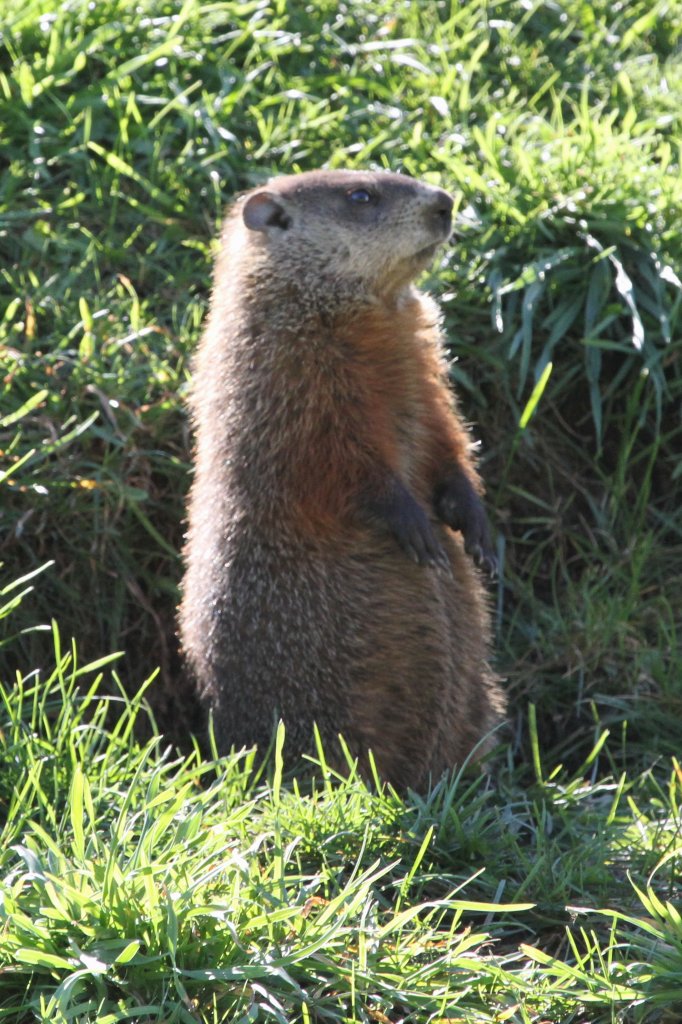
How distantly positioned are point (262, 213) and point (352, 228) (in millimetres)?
286

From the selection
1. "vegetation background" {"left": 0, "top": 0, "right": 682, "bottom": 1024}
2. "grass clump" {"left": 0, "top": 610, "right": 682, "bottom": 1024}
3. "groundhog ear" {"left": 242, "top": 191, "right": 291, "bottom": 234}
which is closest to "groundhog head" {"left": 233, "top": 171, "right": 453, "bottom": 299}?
"groundhog ear" {"left": 242, "top": 191, "right": 291, "bottom": 234}

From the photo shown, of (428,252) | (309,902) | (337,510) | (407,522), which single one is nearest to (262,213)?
(428,252)

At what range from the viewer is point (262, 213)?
4.00 m

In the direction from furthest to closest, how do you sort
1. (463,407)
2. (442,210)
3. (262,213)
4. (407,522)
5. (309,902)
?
(463,407), (262,213), (442,210), (407,522), (309,902)

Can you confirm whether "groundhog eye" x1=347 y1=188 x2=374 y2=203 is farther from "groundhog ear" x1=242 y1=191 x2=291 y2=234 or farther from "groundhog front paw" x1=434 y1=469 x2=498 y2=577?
"groundhog front paw" x1=434 y1=469 x2=498 y2=577

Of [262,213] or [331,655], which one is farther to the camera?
[262,213]

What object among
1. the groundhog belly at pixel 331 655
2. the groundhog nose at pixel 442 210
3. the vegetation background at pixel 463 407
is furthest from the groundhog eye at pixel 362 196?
the groundhog belly at pixel 331 655

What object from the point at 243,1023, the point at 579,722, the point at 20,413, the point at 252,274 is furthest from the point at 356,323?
the point at 243,1023

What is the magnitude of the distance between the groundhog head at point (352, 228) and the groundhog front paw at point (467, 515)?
592 millimetres

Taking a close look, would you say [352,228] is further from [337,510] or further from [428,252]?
[337,510]

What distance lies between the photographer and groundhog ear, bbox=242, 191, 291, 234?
4.00 meters

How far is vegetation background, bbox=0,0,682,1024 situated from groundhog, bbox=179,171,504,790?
20 centimetres

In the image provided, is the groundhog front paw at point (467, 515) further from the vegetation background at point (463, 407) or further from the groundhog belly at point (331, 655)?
the vegetation background at point (463, 407)

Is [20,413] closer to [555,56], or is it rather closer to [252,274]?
[252,274]
